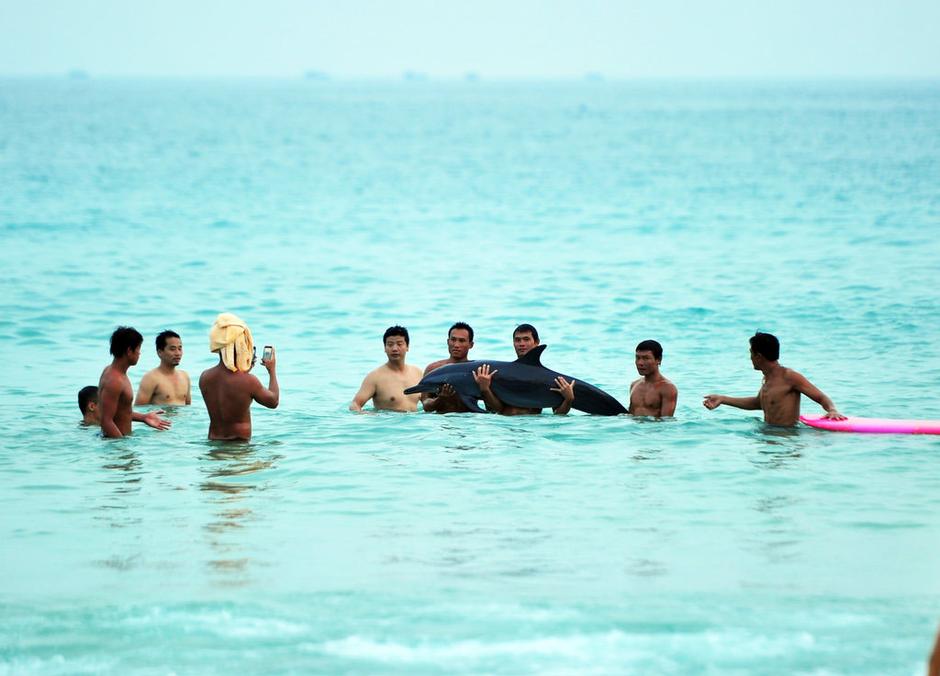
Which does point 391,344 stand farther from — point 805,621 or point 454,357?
point 805,621

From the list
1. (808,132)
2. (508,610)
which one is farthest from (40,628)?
(808,132)

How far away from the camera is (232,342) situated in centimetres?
1109

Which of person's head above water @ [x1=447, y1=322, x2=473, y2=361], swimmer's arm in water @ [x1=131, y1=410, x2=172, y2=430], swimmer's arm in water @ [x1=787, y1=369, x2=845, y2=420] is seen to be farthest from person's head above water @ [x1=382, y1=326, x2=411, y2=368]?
swimmer's arm in water @ [x1=787, y1=369, x2=845, y2=420]

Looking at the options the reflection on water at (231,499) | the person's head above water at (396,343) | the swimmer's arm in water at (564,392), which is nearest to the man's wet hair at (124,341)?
the reflection on water at (231,499)

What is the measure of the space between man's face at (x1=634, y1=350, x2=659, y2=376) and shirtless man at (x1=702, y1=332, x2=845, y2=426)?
685 millimetres

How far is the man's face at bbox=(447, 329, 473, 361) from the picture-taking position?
43.7 ft

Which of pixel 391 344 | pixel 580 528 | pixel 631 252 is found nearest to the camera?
pixel 580 528

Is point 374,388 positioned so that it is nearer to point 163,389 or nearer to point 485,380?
point 485,380

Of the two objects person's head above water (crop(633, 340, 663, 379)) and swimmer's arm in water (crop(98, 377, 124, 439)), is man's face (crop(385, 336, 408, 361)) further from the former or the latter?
swimmer's arm in water (crop(98, 377, 124, 439))

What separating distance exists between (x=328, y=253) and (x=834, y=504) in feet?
75.2

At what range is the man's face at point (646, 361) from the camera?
12.7 metres

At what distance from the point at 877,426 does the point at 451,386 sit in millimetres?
4263

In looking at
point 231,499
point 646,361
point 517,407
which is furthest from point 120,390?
point 646,361

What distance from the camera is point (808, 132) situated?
291ft
